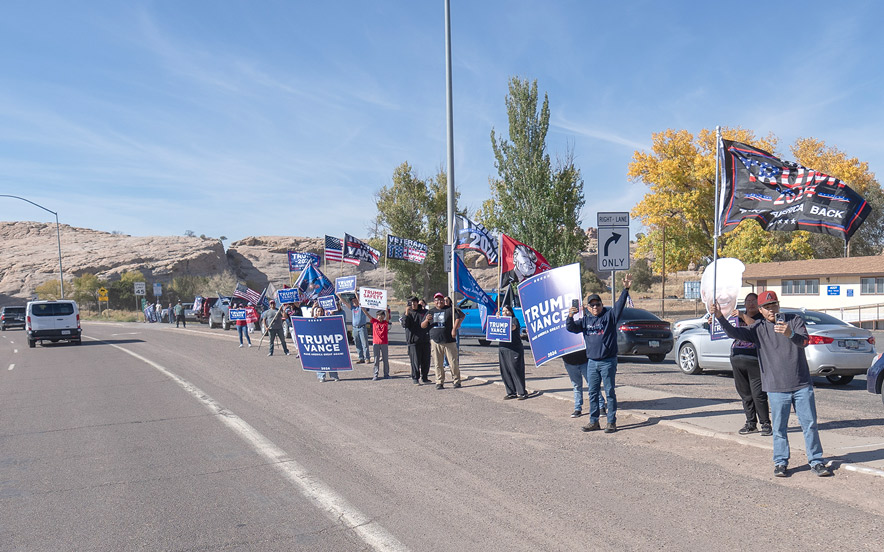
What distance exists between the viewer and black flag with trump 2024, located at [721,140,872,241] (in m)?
8.76

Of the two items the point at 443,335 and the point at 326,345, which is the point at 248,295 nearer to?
the point at 326,345

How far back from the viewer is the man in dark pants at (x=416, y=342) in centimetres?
1350

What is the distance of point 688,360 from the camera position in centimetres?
1443

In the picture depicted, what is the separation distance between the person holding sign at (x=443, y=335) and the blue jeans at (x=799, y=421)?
7003 mm

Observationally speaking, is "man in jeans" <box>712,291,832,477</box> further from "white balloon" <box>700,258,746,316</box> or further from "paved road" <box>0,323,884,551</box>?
"white balloon" <box>700,258,746,316</box>

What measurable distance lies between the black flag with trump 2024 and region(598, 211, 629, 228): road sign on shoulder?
1515 millimetres

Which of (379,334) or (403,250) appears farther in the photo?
(403,250)

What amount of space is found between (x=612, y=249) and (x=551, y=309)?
4.41 ft

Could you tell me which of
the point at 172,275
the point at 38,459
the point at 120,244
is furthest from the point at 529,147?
the point at 120,244

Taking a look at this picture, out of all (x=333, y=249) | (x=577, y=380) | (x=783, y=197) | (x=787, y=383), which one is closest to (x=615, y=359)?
(x=577, y=380)

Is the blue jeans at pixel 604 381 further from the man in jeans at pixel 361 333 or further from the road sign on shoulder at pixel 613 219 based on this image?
the man in jeans at pixel 361 333

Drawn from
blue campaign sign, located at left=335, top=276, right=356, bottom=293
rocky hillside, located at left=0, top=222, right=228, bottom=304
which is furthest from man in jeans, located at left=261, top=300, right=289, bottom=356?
rocky hillside, located at left=0, top=222, right=228, bottom=304

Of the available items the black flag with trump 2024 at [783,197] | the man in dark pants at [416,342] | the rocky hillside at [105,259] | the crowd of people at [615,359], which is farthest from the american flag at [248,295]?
the rocky hillside at [105,259]

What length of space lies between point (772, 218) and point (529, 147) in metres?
27.0
